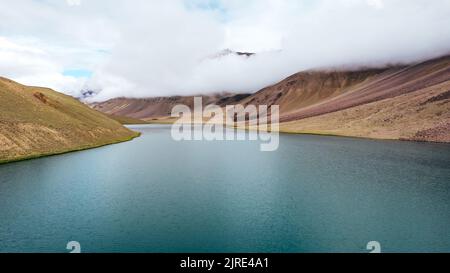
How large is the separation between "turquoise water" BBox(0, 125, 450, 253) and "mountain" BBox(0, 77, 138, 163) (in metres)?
11.2

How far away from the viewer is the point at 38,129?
87.1 metres

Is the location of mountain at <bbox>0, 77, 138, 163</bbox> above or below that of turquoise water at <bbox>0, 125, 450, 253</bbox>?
above

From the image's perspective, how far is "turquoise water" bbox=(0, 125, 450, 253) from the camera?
1118 inches

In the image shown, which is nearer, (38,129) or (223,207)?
(223,207)

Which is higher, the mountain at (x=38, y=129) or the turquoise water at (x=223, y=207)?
the mountain at (x=38, y=129)

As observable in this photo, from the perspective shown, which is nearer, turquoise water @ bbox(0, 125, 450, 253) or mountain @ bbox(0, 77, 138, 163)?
turquoise water @ bbox(0, 125, 450, 253)

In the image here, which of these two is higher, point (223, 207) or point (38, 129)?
point (38, 129)

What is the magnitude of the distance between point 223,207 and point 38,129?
231 ft

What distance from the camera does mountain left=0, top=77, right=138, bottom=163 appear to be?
74.8m

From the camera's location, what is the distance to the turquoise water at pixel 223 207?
93.2 feet

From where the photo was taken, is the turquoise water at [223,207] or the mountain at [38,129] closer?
the turquoise water at [223,207]

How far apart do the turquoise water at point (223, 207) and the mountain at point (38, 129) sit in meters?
11.2

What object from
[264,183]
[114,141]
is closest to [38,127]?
Answer: [114,141]

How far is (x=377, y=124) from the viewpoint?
157m
